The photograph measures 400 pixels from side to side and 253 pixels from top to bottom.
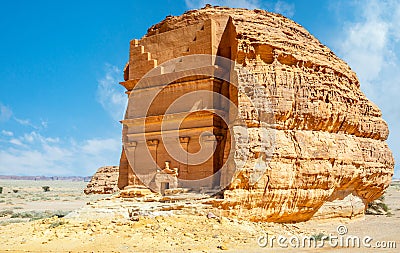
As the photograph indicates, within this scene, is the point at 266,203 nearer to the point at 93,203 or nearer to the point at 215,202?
the point at 215,202

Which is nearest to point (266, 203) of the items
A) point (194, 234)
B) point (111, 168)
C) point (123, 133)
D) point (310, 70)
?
point (194, 234)

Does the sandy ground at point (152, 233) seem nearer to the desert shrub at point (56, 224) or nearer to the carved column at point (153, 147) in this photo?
the desert shrub at point (56, 224)

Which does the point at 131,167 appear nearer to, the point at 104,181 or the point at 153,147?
the point at 153,147

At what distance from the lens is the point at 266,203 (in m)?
13.4

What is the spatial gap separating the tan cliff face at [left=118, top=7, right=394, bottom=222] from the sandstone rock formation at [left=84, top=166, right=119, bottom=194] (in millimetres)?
18686

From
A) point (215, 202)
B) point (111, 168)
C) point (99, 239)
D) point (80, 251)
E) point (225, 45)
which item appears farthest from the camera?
point (111, 168)

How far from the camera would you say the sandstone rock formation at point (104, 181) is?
35.5m

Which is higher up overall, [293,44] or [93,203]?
[293,44]

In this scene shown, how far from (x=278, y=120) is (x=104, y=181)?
25.7m

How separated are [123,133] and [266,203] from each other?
744cm

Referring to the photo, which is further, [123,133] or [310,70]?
[123,133]

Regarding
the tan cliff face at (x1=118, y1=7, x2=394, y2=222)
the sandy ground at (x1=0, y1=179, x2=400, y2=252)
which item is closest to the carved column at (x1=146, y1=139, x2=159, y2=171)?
the tan cliff face at (x1=118, y1=7, x2=394, y2=222)

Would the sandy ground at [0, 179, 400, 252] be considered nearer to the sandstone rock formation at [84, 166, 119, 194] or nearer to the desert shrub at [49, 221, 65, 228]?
the desert shrub at [49, 221, 65, 228]

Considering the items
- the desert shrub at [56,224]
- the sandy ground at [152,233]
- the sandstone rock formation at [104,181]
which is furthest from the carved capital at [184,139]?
the sandstone rock formation at [104,181]
